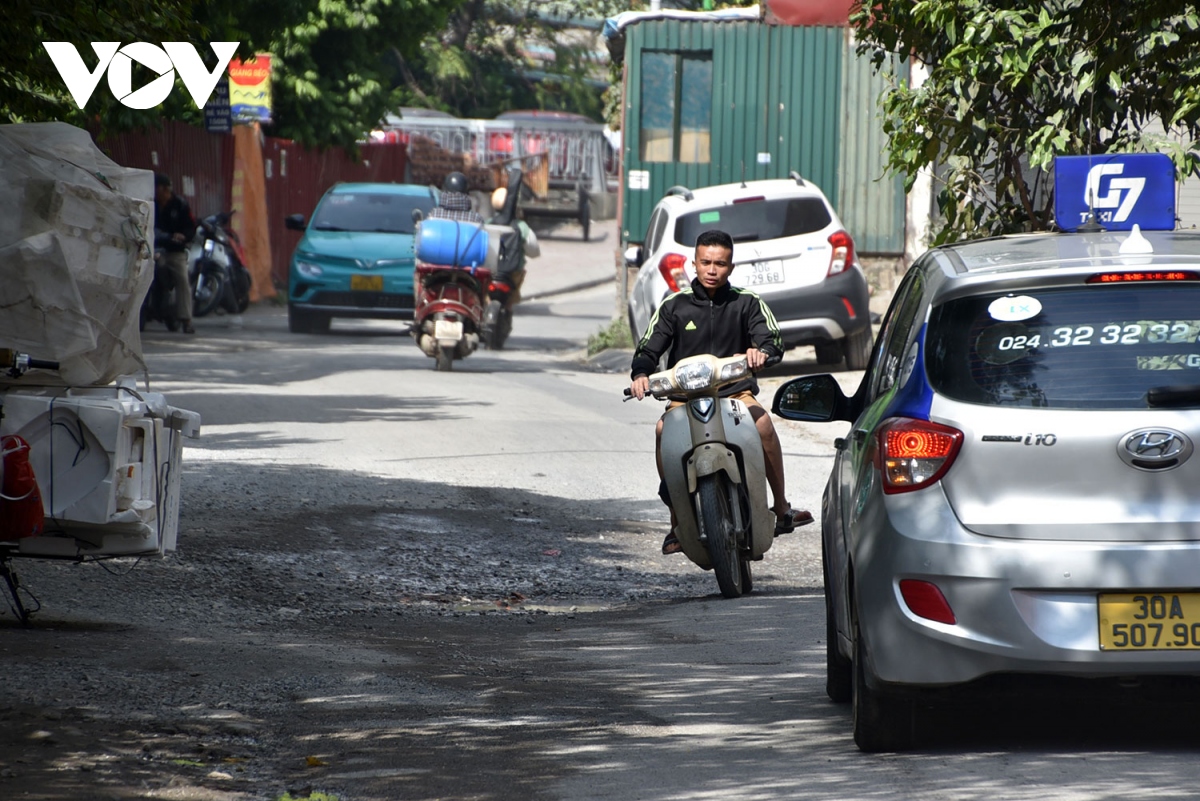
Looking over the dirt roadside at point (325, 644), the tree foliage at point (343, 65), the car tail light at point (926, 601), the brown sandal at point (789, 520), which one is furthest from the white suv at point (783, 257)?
the tree foliage at point (343, 65)

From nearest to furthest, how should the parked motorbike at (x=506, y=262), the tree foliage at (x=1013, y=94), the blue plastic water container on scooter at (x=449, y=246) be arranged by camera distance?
the tree foliage at (x=1013, y=94) → the blue plastic water container on scooter at (x=449, y=246) → the parked motorbike at (x=506, y=262)

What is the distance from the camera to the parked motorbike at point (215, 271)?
88.5 feet

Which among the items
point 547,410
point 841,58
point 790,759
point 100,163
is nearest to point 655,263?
point 547,410

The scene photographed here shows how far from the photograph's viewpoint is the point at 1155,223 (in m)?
9.25

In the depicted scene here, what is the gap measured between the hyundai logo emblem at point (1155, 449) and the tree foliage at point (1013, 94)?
19.3 ft

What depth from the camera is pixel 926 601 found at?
521cm

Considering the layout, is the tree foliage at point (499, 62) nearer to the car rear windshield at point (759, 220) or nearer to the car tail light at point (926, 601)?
the car rear windshield at point (759, 220)

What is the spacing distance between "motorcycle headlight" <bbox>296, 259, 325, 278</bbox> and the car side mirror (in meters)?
18.6

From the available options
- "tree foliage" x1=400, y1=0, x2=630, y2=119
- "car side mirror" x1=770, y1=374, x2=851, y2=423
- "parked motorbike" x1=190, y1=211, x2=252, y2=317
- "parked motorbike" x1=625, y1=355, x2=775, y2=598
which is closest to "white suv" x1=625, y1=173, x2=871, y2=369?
"parked motorbike" x1=190, y1=211, x2=252, y2=317

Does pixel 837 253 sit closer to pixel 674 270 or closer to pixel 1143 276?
pixel 674 270

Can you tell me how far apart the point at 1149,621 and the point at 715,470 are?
149 inches

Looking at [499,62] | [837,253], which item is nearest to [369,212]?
[837,253]

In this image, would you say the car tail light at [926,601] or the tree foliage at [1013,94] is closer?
the car tail light at [926,601]

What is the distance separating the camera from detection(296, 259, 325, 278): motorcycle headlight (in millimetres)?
24625
